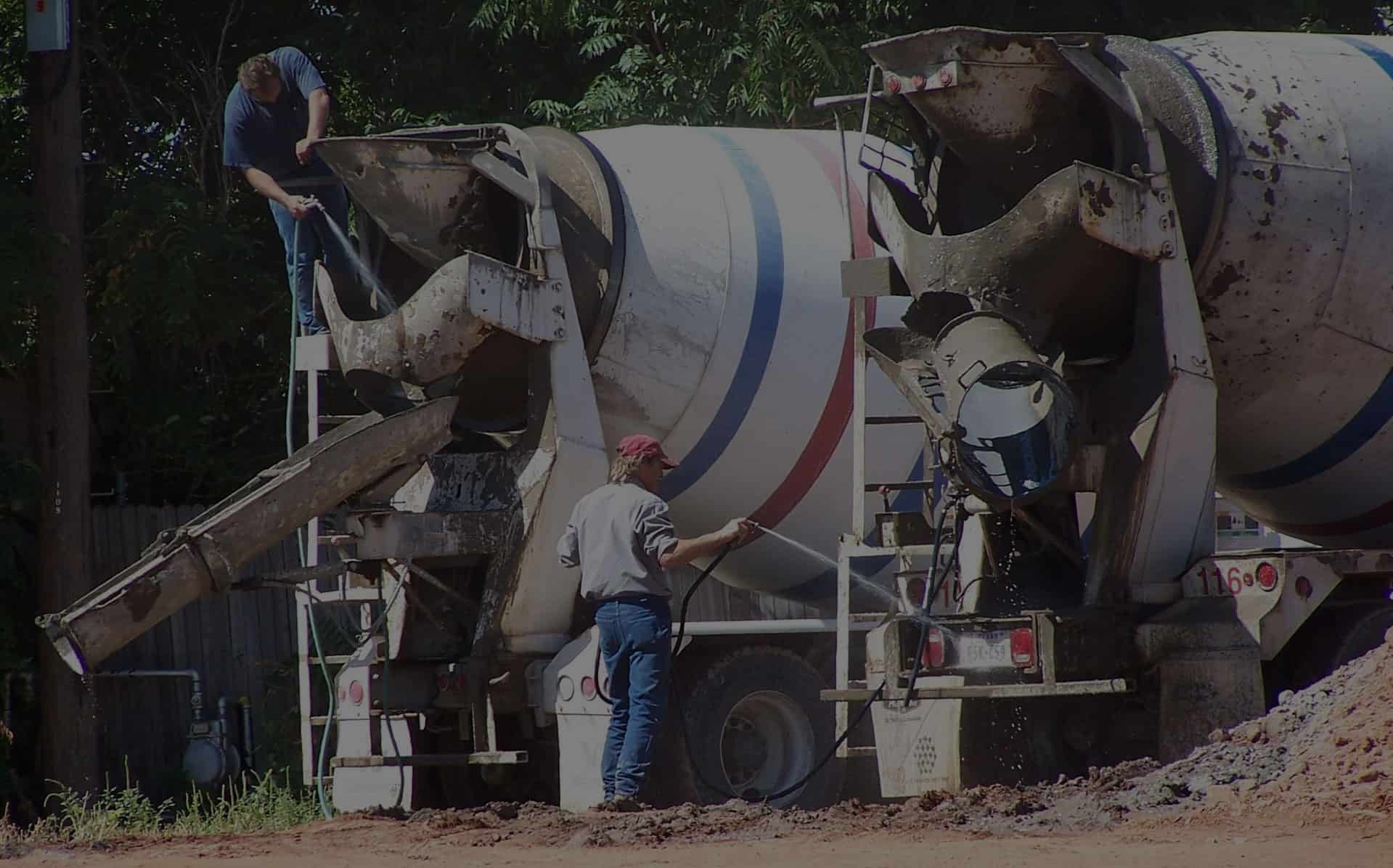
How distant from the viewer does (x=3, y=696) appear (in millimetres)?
12867

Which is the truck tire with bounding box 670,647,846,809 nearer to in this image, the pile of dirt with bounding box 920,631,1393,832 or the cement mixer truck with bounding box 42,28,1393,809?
the cement mixer truck with bounding box 42,28,1393,809

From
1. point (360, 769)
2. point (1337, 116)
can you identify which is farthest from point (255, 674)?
point (1337, 116)

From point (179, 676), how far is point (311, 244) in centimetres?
478

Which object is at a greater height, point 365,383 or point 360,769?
point 365,383

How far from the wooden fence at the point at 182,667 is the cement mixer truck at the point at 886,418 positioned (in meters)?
4.50

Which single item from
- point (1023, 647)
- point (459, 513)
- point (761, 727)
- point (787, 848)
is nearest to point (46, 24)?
point (459, 513)

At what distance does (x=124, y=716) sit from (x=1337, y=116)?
28.8 feet

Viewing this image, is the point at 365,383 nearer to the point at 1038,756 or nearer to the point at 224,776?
the point at 1038,756

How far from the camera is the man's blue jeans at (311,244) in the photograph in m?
9.43

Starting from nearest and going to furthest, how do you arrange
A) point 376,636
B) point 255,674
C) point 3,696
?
point 376,636, point 3,696, point 255,674

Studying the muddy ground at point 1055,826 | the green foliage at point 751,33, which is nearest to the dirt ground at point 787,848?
the muddy ground at point 1055,826

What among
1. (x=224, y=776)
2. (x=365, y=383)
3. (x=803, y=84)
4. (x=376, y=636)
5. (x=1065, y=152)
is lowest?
(x=224, y=776)

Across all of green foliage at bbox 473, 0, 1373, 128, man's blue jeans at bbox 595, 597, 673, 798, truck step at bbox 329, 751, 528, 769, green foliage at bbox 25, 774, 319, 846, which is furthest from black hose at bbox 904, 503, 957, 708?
green foliage at bbox 473, 0, 1373, 128

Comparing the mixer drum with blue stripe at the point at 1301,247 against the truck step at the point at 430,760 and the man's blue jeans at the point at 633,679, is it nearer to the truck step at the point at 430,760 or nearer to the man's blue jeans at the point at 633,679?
the man's blue jeans at the point at 633,679
